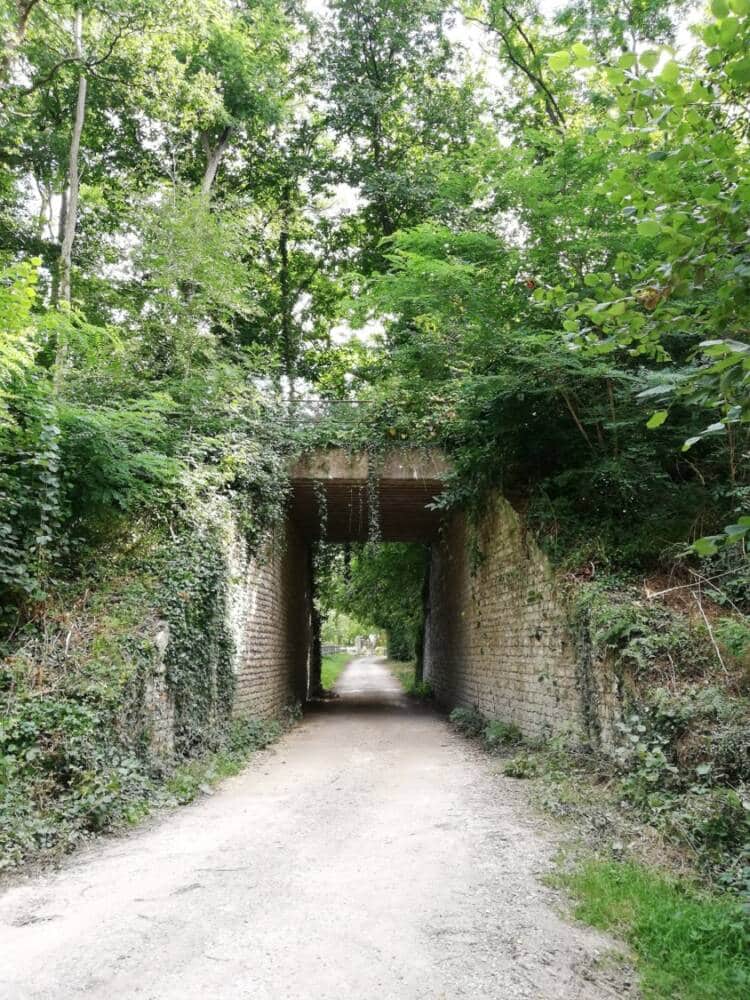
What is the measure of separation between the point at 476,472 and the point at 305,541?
716 centimetres

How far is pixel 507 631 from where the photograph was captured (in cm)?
870

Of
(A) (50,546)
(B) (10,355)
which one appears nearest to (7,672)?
(A) (50,546)

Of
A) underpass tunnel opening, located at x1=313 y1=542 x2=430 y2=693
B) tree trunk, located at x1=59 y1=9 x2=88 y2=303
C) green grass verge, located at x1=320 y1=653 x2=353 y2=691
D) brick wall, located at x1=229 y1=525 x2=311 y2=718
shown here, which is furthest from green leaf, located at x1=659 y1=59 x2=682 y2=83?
green grass verge, located at x1=320 y1=653 x2=353 y2=691

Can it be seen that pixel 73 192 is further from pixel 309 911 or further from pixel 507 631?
pixel 309 911

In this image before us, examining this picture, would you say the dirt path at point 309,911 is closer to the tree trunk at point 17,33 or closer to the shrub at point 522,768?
the shrub at point 522,768

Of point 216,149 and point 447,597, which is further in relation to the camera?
point 216,149

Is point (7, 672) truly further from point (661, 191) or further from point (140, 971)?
point (661, 191)

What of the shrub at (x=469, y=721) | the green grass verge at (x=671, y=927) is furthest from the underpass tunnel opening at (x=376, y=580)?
the green grass verge at (x=671, y=927)

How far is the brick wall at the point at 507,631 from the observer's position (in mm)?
6793

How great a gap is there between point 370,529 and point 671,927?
9040mm

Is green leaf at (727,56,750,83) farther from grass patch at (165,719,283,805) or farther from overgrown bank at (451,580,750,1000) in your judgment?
grass patch at (165,719,283,805)

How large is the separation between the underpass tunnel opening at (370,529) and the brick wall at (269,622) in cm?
88

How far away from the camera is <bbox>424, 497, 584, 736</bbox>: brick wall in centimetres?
679

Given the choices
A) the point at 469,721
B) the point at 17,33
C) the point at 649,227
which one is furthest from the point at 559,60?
the point at 17,33
